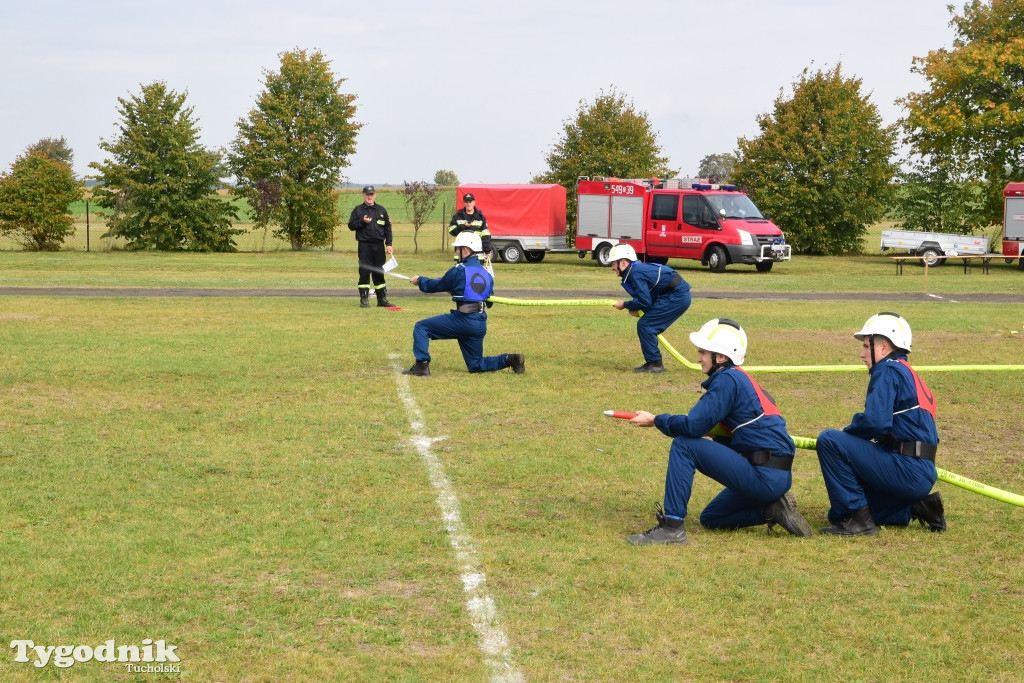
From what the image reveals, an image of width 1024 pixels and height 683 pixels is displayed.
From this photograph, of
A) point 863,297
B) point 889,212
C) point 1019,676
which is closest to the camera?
point 1019,676

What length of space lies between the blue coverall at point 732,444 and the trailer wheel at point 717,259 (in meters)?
26.3

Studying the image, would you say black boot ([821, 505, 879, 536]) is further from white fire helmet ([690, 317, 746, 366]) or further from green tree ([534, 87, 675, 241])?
green tree ([534, 87, 675, 241])

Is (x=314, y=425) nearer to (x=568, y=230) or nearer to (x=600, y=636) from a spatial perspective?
(x=600, y=636)

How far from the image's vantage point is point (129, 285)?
24844 millimetres

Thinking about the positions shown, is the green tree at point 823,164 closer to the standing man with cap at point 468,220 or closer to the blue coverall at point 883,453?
the standing man with cap at point 468,220

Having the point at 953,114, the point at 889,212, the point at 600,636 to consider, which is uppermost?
the point at 953,114

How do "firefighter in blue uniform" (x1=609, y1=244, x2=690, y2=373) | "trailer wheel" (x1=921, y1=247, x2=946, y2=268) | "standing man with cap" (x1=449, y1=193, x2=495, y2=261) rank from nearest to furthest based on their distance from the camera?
1. "firefighter in blue uniform" (x1=609, y1=244, x2=690, y2=373)
2. "standing man with cap" (x1=449, y1=193, x2=495, y2=261)
3. "trailer wheel" (x1=921, y1=247, x2=946, y2=268)

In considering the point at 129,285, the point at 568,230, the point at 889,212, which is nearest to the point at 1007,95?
the point at 889,212

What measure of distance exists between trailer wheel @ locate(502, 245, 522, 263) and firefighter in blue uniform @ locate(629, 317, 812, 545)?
2949 centimetres

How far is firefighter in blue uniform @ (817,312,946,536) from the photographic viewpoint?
21.5 ft

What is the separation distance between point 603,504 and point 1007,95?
35.0 m

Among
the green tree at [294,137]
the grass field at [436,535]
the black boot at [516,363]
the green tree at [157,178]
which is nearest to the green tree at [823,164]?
the green tree at [294,137]

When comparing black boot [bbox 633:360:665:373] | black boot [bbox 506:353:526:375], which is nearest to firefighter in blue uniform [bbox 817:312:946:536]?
black boot [bbox 506:353:526:375]

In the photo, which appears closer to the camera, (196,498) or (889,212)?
(196,498)
